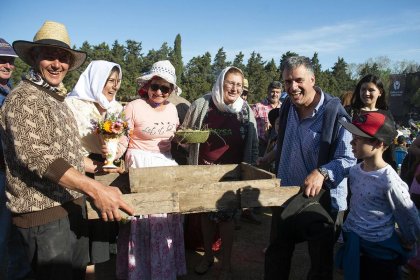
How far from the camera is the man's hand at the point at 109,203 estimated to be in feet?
6.28

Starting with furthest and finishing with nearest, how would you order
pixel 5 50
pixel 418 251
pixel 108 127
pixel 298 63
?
pixel 5 50, pixel 418 251, pixel 108 127, pixel 298 63

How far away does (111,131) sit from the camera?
2928 mm

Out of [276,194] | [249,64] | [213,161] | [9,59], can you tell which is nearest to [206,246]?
[213,161]

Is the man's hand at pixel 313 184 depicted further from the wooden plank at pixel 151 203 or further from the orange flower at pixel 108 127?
the orange flower at pixel 108 127

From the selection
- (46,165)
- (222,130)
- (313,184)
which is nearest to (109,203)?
(46,165)

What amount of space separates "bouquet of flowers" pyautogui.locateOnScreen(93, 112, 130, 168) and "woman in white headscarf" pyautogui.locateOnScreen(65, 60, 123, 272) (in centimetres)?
22

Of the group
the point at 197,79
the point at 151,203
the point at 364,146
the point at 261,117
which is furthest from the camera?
the point at 197,79

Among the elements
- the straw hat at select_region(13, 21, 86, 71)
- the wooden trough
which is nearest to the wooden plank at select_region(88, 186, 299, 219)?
the wooden trough

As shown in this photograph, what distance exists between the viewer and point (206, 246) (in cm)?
403

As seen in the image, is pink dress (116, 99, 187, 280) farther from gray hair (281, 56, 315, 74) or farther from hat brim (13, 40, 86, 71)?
Result: gray hair (281, 56, 315, 74)

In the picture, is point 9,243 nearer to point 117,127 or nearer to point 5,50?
point 117,127

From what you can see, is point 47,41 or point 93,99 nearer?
point 47,41

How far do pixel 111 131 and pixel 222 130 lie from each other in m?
1.41

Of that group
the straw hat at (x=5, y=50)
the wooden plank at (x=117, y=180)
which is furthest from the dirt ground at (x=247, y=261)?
Result: the straw hat at (x=5, y=50)
